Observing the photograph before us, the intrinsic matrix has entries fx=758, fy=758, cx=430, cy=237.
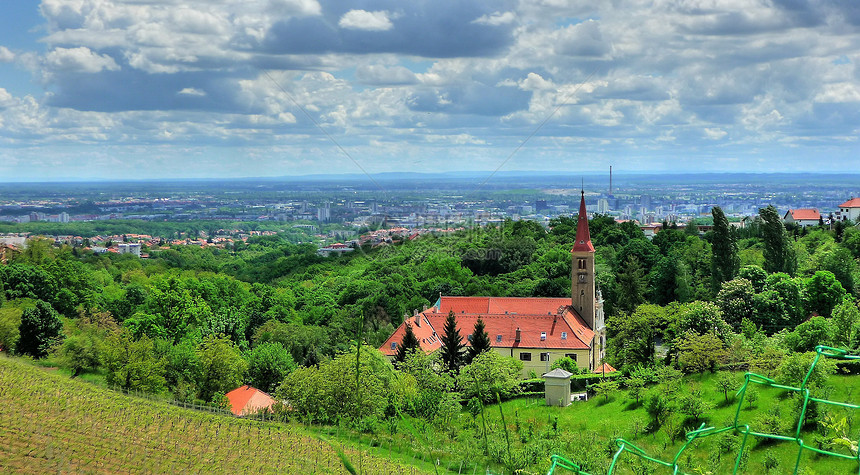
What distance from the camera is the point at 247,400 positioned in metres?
31.0

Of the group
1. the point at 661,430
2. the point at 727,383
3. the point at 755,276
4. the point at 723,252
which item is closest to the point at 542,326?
the point at 755,276

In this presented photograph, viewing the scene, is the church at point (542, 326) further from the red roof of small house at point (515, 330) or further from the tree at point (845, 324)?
the tree at point (845, 324)

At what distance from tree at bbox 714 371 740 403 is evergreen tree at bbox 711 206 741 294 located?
2058cm

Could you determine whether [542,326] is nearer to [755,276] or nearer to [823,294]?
[755,276]

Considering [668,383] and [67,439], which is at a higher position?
[67,439]

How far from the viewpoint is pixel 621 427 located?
84.2 feet

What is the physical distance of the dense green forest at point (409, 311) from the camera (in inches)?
1222

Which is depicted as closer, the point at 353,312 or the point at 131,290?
the point at 353,312

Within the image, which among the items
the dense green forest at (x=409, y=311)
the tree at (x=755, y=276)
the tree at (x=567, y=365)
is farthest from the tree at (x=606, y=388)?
the tree at (x=755, y=276)

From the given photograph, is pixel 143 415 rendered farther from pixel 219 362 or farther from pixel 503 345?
pixel 503 345

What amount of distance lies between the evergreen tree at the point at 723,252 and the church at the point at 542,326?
301 inches

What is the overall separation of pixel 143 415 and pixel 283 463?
647 cm

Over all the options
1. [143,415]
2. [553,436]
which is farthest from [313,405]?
[553,436]

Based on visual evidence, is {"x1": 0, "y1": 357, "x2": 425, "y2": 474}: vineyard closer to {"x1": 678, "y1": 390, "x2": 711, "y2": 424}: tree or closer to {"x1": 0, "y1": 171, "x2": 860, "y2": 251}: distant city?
{"x1": 678, "y1": 390, "x2": 711, "y2": 424}: tree
